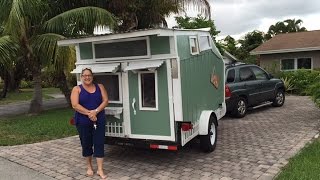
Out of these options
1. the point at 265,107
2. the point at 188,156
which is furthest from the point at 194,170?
the point at 265,107

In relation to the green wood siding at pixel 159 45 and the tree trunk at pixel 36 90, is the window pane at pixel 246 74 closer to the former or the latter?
the green wood siding at pixel 159 45

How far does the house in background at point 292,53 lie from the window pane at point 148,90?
632 inches

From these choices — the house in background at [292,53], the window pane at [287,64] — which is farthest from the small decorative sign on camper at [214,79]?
the window pane at [287,64]

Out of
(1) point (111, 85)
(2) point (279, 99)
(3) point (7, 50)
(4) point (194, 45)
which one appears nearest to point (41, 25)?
(3) point (7, 50)

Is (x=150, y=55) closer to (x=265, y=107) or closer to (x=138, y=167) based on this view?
(x=138, y=167)

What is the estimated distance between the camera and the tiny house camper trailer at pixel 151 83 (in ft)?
21.2

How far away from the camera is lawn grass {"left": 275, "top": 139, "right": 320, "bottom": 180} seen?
19.6ft

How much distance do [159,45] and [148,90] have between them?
805 mm

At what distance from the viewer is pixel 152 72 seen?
6.61 meters

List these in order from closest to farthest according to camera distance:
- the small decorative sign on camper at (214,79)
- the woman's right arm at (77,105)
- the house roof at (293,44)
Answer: the woman's right arm at (77,105) < the small decorative sign on camper at (214,79) < the house roof at (293,44)

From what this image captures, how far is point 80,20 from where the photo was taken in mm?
12891

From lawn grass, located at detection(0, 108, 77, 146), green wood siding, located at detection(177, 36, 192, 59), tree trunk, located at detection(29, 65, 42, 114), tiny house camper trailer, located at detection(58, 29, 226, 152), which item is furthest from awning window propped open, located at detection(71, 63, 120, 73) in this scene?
tree trunk, located at detection(29, 65, 42, 114)

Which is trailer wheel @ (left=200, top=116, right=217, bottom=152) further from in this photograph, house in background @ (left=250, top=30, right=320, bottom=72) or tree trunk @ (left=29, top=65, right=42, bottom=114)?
house in background @ (left=250, top=30, right=320, bottom=72)

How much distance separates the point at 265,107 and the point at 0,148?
942cm
